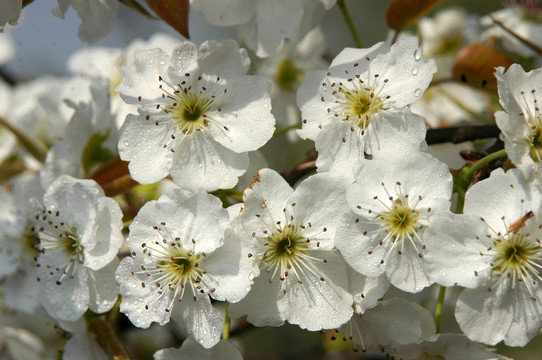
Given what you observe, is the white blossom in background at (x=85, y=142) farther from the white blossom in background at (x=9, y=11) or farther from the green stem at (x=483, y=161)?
the green stem at (x=483, y=161)

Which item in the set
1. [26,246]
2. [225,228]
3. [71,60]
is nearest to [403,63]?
[225,228]

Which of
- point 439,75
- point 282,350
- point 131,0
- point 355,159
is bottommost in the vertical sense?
point 282,350

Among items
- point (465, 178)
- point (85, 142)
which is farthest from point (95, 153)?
point (465, 178)

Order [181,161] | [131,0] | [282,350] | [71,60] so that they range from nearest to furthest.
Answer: [181,161] → [131,0] → [71,60] → [282,350]

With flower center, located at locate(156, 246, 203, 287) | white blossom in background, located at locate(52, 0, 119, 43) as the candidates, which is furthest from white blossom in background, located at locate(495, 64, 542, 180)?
white blossom in background, located at locate(52, 0, 119, 43)

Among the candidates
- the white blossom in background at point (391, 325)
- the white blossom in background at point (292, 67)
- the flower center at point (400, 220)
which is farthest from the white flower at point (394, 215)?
the white blossom in background at point (292, 67)

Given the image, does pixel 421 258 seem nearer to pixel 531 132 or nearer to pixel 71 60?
pixel 531 132
